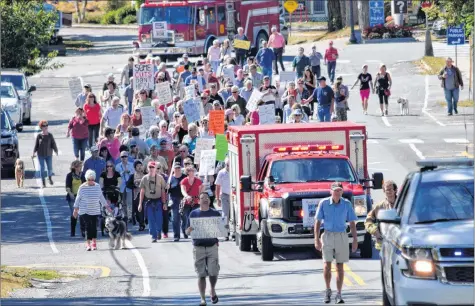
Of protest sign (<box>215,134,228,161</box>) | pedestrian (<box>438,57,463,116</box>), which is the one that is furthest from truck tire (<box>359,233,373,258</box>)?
pedestrian (<box>438,57,463,116</box>)

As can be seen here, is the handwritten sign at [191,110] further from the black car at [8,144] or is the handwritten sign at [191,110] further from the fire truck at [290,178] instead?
the fire truck at [290,178]

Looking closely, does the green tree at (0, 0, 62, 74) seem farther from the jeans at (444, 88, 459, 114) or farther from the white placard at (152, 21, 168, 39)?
the jeans at (444, 88, 459, 114)

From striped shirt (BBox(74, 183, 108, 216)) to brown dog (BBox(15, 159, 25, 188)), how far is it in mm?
8734

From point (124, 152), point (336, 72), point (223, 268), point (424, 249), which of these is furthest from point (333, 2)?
point (424, 249)

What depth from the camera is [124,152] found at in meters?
28.6

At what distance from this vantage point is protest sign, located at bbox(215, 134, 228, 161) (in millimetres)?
27594

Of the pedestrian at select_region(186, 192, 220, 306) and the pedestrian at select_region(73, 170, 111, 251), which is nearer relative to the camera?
the pedestrian at select_region(186, 192, 220, 306)

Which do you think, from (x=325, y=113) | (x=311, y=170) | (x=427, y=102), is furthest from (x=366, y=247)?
(x=427, y=102)

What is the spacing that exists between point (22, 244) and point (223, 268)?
245 inches

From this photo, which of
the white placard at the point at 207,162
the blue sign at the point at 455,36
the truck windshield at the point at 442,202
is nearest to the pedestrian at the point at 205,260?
the truck windshield at the point at 442,202

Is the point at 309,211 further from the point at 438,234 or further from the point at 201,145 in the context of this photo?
the point at 438,234

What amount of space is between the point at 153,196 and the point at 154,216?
0.38 meters

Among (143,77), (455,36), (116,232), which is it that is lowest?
(116,232)

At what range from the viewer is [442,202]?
47.4 feet
